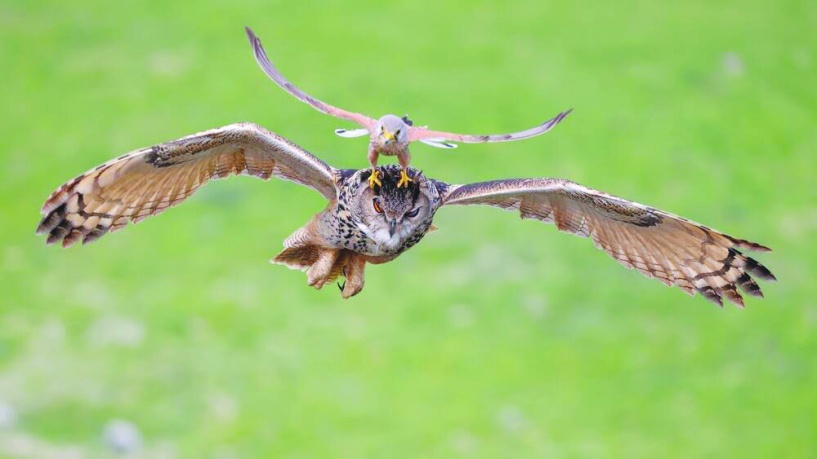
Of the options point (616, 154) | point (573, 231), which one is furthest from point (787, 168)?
point (573, 231)

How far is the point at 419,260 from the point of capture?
872 inches

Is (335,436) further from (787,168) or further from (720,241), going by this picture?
(720,241)

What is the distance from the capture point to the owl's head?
27.6 feet

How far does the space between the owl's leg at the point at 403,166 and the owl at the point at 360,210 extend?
0.05 m

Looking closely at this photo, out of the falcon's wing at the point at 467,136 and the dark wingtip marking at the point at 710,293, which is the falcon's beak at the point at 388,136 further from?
the dark wingtip marking at the point at 710,293

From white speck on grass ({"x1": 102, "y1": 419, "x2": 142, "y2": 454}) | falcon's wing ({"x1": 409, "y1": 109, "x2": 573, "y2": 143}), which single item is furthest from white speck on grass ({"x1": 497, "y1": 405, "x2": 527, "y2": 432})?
falcon's wing ({"x1": 409, "y1": 109, "x2": 573, "y2": 143})

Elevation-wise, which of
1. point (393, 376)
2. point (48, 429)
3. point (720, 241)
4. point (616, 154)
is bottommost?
point (720, 241)

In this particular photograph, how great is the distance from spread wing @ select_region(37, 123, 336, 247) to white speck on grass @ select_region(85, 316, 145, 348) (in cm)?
1240

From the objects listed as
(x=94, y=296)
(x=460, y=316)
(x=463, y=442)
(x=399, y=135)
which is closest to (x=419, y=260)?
(x=460, y=316)

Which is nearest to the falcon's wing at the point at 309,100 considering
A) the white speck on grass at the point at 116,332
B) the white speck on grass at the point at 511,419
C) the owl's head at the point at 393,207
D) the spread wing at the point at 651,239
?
the owl's head at the point at 393,207

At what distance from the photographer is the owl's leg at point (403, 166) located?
25.8ft

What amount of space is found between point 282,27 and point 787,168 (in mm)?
8340

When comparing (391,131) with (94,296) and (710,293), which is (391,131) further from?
(94,296)

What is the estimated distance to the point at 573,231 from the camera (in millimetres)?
9438
